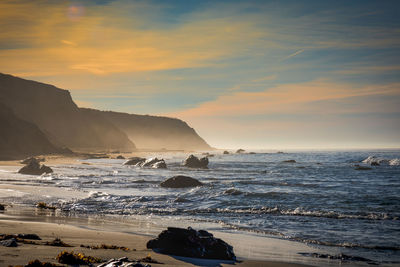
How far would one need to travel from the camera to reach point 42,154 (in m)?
71.0

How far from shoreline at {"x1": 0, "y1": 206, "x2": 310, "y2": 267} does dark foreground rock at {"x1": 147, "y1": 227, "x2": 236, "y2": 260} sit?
27 centimetres

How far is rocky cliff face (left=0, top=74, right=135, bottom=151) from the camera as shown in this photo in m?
118

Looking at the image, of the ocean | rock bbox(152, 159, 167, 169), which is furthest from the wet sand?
rock bbox(152, 159, 167, 169)

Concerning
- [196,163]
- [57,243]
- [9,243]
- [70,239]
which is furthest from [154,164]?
[9,243]

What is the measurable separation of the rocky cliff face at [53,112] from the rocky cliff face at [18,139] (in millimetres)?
37498

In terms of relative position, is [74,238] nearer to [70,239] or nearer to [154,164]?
[70,239]

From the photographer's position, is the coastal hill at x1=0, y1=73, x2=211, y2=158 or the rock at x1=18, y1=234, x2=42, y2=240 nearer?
the rock at x1=18, y1=234, x2=42, y2=240

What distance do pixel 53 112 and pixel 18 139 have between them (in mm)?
67190

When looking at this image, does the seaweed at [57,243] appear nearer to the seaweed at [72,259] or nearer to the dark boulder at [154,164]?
the seaweed at [72,259]

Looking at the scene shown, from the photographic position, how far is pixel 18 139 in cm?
6788

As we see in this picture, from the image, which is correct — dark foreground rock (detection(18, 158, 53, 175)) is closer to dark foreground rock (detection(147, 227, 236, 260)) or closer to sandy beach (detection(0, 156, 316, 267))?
sandy beach (detection(0, 156, 316, 267))

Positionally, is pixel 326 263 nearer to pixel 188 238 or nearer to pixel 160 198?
pixel 188 238

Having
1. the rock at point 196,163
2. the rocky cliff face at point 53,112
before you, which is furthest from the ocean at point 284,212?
the rocky cliff face at point 53,112

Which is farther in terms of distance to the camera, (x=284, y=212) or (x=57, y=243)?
(x=284, y=212)
